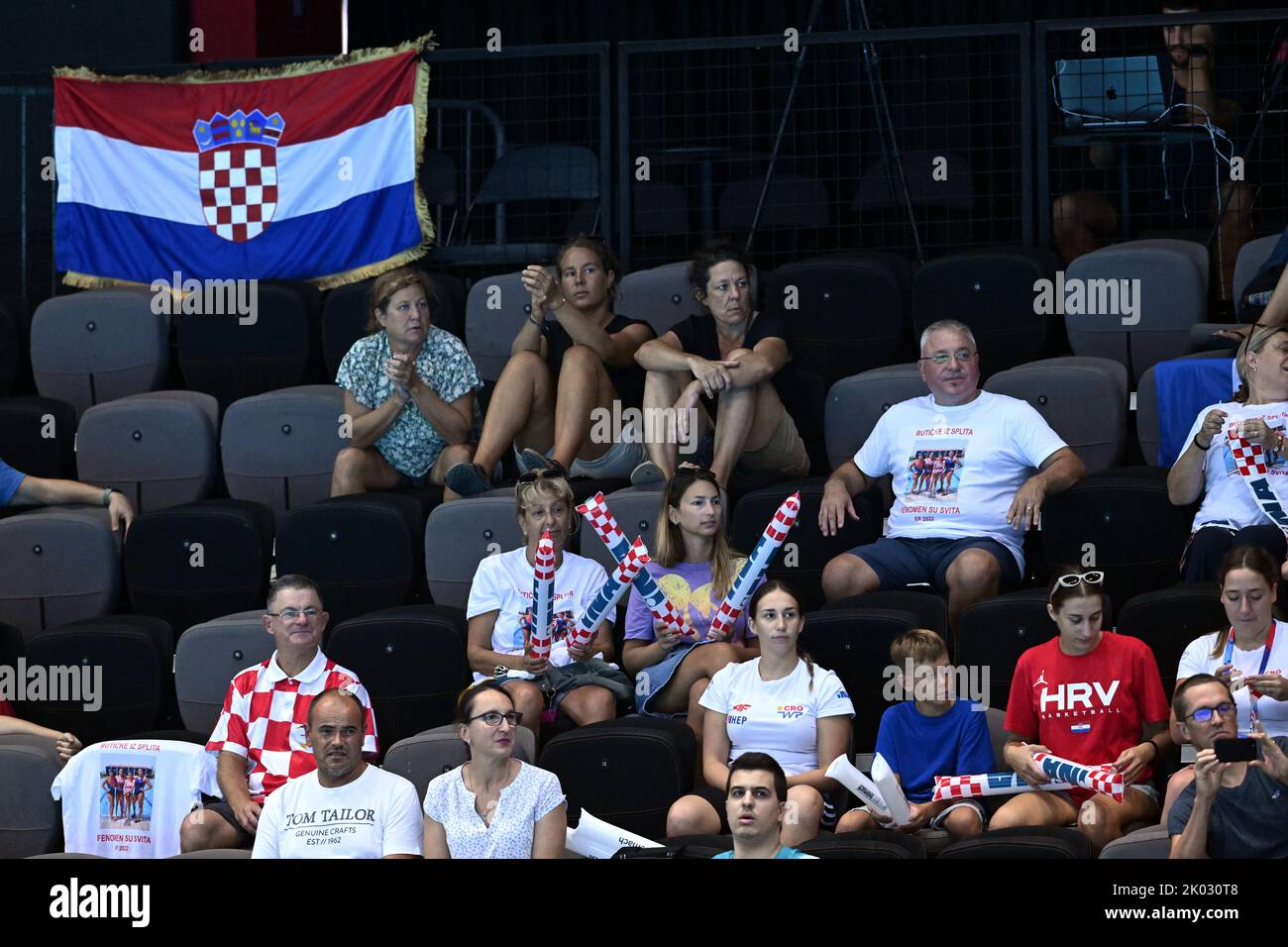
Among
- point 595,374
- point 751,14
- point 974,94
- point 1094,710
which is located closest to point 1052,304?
point 595,374

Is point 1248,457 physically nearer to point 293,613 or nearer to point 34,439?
point 293,613

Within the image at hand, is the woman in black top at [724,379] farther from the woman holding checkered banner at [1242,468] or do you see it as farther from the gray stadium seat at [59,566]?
the gray stadium seat at [59,566]

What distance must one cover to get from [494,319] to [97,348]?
1.47 metres

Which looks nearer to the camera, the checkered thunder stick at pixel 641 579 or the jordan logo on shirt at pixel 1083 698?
the jordan logo on shirt at pixel 1083 698

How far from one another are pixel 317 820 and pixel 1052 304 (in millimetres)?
3018

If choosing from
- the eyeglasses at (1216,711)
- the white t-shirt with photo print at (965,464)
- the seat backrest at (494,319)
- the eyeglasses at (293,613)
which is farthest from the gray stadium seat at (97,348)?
the eyeglasses at (1216,711)

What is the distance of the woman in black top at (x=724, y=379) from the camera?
20.8 feet

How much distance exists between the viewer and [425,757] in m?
5.55

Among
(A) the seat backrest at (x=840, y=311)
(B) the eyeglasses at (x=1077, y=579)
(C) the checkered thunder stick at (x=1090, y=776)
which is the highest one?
(A) the seat backrest at (x=840, y=311)

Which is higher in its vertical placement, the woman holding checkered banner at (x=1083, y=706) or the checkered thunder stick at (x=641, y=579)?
the checkered thunder stick at (x=641, y=579)

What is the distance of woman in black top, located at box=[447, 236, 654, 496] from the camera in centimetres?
659

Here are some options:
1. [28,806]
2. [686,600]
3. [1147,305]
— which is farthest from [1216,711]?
[28,806]

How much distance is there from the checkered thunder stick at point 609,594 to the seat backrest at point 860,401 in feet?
3.95

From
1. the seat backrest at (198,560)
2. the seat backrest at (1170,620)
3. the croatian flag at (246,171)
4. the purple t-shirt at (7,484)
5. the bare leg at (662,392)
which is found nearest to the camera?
the seat backrest at (1170,620)
